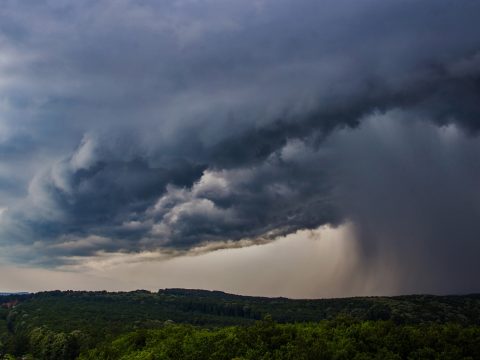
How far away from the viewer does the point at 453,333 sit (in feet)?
160

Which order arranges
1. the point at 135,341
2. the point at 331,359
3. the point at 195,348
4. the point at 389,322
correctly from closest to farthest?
the point at 331,359
the point at 389,322
the point at 195,348
the point at 135,341

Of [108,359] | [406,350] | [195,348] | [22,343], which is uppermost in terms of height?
[406,350]

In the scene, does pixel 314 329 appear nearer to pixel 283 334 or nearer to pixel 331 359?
pixel 283 334

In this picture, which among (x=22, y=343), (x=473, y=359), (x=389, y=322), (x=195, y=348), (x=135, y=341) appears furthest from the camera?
(x=22, y=343)

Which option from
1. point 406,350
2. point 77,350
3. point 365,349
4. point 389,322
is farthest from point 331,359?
point 77,350

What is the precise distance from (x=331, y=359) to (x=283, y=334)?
1173 cm

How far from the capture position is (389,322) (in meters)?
55.9

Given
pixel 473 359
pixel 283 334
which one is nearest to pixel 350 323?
pixel 283 334

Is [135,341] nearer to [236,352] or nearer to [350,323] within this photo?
[236,352]

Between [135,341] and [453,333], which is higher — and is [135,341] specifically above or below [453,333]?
below

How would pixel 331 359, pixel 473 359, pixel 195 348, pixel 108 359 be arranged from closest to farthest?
1. pixel 473 359
2. pixel 331 359
3. pixel 195 348
4. pixel 108 359

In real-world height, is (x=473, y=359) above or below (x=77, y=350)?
above

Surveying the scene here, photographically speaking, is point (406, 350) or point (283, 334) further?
point (283, 334)

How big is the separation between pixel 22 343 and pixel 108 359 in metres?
117
